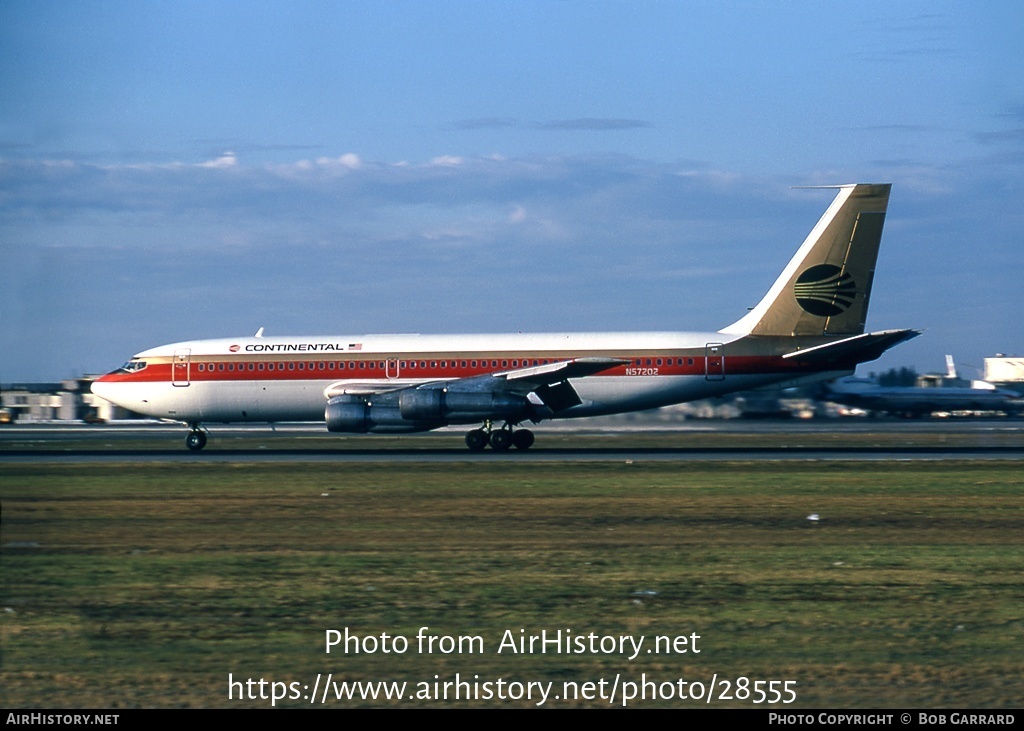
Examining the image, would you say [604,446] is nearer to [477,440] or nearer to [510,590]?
[477,440]

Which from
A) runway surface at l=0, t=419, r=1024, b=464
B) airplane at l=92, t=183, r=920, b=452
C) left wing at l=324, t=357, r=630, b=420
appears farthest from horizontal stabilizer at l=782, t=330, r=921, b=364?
left wing at l=324, t=357, r=630, b=420

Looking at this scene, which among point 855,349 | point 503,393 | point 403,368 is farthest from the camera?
point 403,368

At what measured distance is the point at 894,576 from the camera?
13805 mm

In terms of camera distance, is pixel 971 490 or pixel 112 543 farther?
pixel 971 490

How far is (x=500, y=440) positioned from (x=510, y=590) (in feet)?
86.7

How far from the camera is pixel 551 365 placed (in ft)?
126

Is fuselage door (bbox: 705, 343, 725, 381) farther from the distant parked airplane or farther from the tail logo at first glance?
the distant parked airplane

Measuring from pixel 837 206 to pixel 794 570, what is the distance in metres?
29.1

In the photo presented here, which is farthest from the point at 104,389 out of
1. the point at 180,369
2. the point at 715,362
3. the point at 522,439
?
the point at 715,362

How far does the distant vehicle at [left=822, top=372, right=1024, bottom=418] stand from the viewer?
83938 mm

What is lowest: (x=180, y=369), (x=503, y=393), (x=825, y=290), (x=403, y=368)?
(x=503, y=393)

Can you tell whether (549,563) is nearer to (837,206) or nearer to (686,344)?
(686,344)

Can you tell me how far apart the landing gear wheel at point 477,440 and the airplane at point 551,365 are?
5 cm

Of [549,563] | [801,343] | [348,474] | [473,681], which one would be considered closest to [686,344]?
[801,343]
